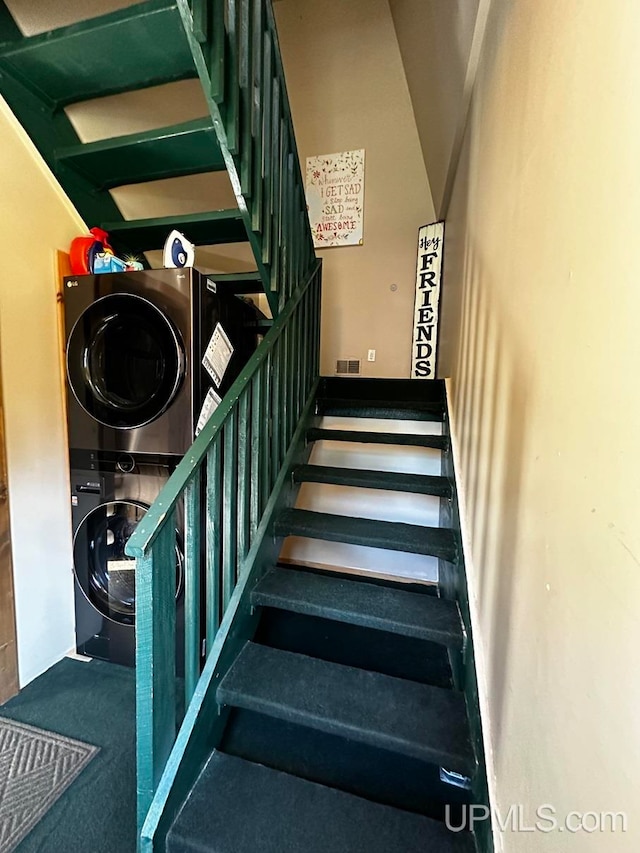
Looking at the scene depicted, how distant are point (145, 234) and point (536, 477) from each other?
2.14 meters

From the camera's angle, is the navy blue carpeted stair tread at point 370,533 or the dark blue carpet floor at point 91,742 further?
the navy blue carpeted stair tread at point 370,533

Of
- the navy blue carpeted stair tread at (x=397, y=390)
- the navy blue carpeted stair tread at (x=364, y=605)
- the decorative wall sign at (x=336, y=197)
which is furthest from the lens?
the decorative wall sign at (x=336, y=197)

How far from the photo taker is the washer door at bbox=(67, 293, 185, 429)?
1.60 m

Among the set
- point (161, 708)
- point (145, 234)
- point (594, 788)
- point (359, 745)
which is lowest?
point (359, 745)

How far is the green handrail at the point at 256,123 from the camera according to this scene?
46.9 inches

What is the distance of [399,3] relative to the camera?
2520mm

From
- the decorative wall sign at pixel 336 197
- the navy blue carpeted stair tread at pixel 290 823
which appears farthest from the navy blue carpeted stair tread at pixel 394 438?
the decorative wall sign at pixel 336 197

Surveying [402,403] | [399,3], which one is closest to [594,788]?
[402,403]

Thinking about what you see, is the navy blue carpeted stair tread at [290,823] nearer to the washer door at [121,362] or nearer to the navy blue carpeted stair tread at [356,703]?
the navy blue carpeted stair tread at [356,703]

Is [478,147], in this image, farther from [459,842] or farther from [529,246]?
[459,842]

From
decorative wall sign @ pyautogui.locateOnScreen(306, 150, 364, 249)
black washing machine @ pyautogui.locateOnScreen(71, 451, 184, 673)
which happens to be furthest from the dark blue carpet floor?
decorative wall sign @ pyautogui.locateOnScreen(306, 150, 364, 249)

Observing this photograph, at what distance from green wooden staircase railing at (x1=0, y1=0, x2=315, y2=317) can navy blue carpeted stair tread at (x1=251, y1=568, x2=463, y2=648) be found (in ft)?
3.97

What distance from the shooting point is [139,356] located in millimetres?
1685

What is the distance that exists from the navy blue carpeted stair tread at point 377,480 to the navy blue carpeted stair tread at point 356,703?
29.6 inches
